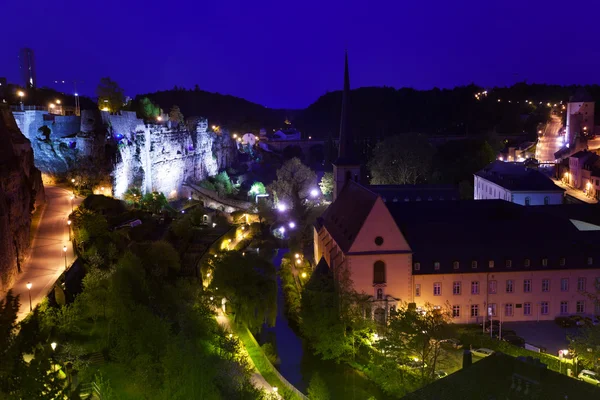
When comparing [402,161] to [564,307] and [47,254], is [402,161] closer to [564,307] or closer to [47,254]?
[564,307]

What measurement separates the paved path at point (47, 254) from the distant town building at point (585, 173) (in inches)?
1888

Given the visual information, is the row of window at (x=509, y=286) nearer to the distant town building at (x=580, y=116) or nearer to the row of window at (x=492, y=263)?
the row of window at (x=492, y=263)

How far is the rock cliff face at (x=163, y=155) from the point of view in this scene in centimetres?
5275

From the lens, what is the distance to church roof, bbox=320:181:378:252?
119 ft

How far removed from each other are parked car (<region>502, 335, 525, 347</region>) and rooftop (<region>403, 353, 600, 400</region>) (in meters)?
12.9

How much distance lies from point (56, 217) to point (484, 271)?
2593cm

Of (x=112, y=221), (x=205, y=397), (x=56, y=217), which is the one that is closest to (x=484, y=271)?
(x=205, y=397)

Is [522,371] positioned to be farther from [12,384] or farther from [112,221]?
[112,221]

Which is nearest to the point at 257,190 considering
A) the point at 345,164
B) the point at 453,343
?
the point at 345,164

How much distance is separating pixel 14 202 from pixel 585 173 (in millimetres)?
54690

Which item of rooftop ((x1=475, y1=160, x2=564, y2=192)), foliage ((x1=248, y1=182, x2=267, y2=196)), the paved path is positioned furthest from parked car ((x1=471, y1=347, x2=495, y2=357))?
foliage ((x1=248, y1=182, x2=267, y2=196))

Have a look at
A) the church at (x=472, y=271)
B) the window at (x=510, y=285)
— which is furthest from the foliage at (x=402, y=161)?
the window at (x=510, y=285)

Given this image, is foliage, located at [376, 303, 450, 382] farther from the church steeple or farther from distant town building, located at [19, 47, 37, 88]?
distant town building, located at [19, 47, 37, 88]

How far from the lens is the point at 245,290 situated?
3278 cm
